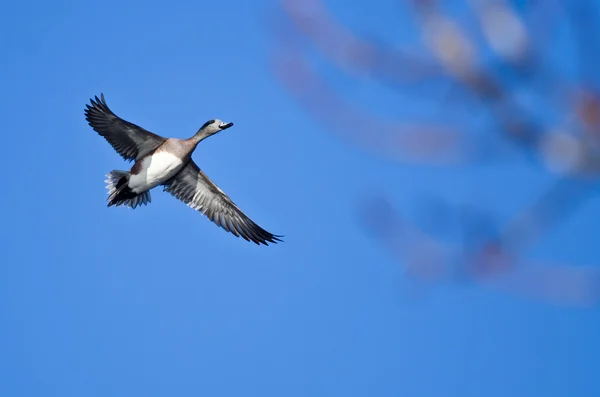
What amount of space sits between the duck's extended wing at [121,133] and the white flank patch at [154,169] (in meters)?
0.26

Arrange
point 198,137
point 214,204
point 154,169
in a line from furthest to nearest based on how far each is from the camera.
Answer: point 214,204, point 198,137, point 154,169

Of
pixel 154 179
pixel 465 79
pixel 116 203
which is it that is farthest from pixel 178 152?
pixel 465 79

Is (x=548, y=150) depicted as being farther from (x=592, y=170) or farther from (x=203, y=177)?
(x=203, y=177)

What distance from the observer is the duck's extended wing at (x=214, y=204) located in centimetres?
1591

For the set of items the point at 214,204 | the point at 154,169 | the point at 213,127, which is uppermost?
the point at 213,127

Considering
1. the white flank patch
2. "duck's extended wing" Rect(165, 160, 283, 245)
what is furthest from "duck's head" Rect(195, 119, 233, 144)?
"duck's extended wing" Rect(165, 160, 283, 245)

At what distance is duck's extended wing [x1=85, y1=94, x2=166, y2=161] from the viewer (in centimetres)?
1448

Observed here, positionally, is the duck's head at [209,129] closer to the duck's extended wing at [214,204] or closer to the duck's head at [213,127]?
the duck's head at [213,127]

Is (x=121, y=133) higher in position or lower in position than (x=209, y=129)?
lower

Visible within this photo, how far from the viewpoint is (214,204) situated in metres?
16.2

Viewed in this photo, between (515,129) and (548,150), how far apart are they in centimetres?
8

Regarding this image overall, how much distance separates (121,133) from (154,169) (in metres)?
0.92

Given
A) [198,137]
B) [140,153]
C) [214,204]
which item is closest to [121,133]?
[140,153]

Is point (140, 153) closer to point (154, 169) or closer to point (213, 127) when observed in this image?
point (154, 169)
